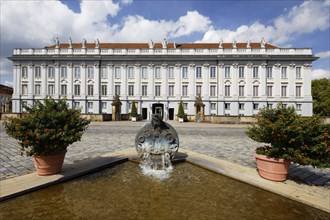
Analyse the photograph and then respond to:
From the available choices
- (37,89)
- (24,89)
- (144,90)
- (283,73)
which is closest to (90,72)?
(37,89)

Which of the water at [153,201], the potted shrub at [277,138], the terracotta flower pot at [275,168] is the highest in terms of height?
the potted shrub at [277,138]

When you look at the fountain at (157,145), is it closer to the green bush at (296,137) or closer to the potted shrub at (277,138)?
the potted shrub at (277,138)

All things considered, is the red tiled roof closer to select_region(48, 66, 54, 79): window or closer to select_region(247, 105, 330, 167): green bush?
select_region(48, 66, 54, 79): window

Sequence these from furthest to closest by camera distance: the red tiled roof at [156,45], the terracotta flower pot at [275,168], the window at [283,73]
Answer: the red tiled roof at [156,45] < the window at [283,73] < the terracotta flower pot at [275,168]

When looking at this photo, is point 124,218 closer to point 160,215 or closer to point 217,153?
point 160,215

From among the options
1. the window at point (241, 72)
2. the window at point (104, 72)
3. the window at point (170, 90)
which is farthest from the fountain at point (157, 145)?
the window at point (241, 72)

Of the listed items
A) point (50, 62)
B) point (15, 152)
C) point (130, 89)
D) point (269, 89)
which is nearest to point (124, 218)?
point (15, 152)

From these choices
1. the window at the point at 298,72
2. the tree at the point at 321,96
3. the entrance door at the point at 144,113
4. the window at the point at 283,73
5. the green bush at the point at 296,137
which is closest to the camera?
the green bush at the point at 296,137

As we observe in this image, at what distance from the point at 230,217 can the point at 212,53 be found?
3730cm

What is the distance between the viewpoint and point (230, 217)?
10.4 ft

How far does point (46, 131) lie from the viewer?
14.1 ft

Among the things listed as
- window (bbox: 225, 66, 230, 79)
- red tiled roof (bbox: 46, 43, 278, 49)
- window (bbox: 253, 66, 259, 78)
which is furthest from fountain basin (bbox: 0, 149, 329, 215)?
red tiled roof (bbox: 46, 43, 278, 49)

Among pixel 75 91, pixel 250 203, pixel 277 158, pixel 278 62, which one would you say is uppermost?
pixel 278 62

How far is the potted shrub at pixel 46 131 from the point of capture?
4.32m
